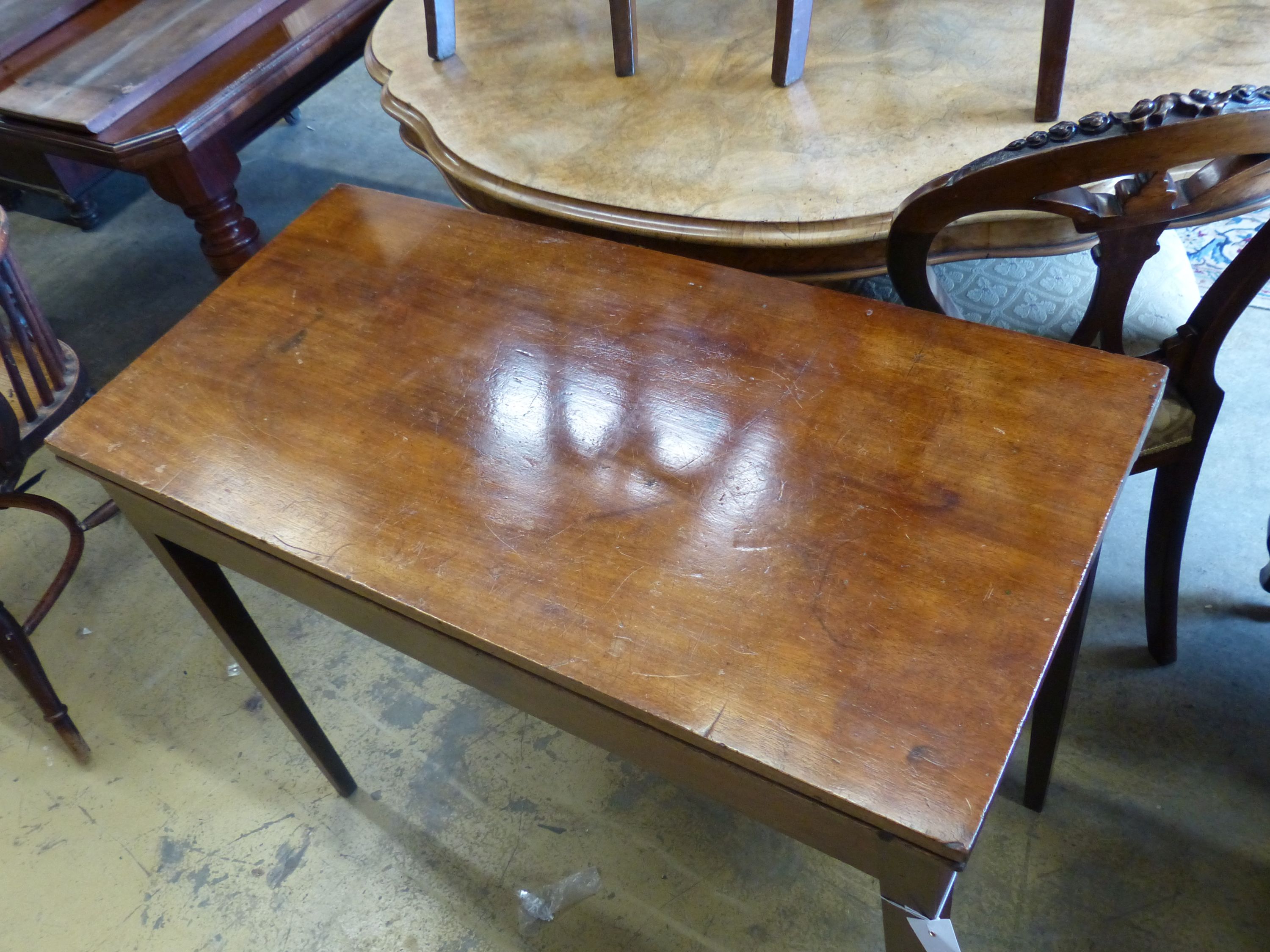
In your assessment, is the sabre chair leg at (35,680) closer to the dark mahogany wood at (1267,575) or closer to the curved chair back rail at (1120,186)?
the curved chair back rail at (1120,186)

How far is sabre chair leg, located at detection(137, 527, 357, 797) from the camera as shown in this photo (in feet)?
3.53

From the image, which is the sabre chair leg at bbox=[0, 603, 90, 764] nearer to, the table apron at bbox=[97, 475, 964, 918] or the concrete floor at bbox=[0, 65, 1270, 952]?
the concrete floor at bbox=[0, 65, 1270, 952]

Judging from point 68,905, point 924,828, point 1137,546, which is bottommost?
point 68,905

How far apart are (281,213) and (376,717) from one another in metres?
1.57

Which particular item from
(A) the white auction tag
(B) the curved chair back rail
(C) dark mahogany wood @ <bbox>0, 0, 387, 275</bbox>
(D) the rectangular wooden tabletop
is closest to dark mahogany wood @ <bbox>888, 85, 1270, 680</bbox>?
(B) the curved chair back rail

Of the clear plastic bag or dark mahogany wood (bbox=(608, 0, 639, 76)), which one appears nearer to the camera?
dark mahogany wood (bbox=(608, 0, 639, 76))

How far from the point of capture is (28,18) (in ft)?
5.73

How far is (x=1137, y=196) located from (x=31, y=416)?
150 centimetres

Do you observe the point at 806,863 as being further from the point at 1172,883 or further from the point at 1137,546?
the point at 1137,546

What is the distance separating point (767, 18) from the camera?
1.31 metres

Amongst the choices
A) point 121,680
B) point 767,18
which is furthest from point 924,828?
point 121,680

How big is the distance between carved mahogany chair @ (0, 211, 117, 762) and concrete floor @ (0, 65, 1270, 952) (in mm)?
174

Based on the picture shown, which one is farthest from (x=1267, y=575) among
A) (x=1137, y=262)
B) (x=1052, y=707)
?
(x=1137, y=262)

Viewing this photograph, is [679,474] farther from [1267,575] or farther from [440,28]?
[1267,575]
